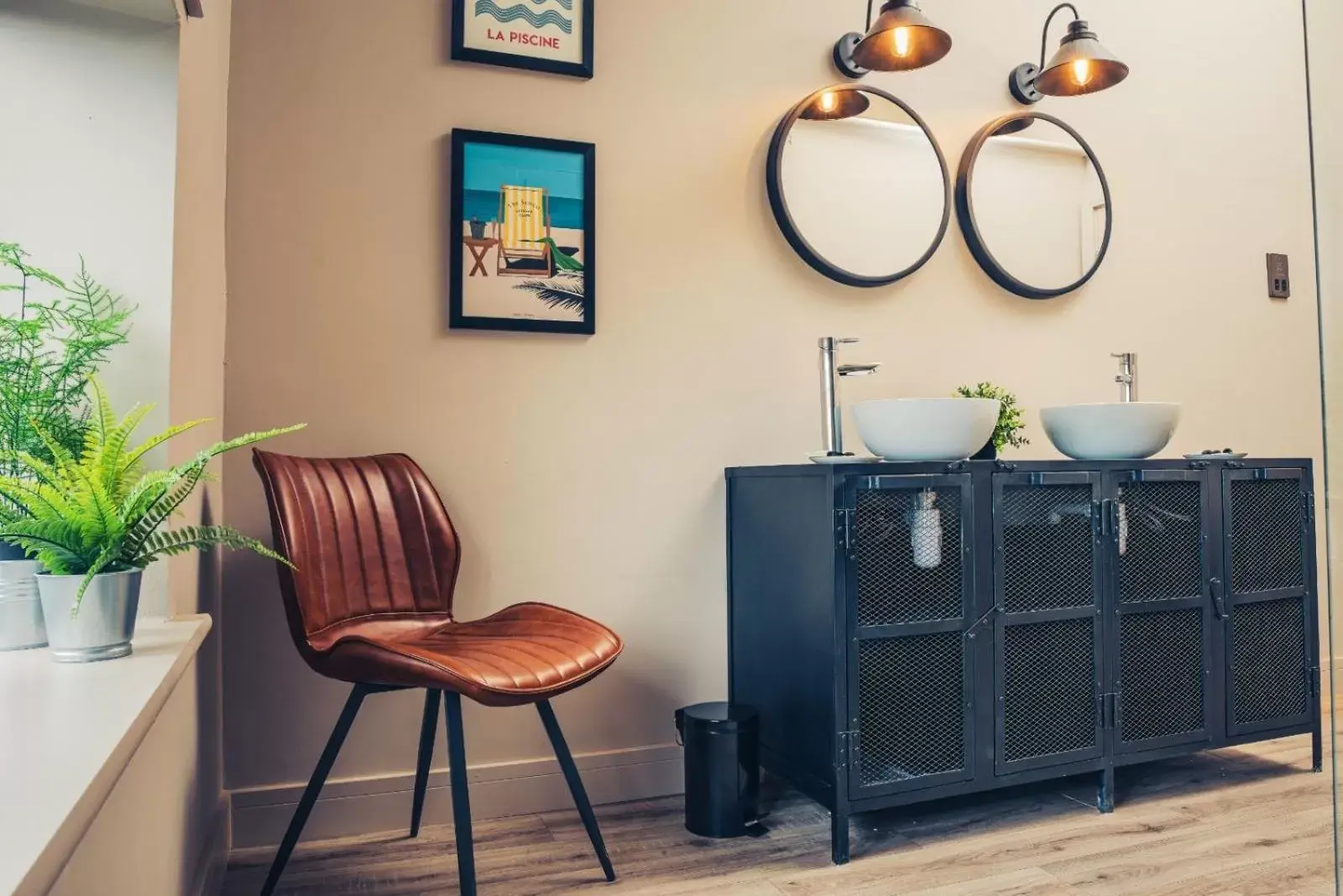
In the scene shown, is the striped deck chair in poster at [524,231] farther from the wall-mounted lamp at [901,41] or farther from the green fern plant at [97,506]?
the green fern plant at [97,506]

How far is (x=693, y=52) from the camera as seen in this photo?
2465 millimetres

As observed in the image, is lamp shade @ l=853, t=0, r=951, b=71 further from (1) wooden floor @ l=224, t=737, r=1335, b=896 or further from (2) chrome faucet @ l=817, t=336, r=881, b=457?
(1) wooden floor @ l=224, t=737, r=1335, b=896

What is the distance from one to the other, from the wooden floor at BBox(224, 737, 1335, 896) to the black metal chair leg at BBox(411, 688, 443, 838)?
0.06 m

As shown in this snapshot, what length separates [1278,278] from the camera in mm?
3234

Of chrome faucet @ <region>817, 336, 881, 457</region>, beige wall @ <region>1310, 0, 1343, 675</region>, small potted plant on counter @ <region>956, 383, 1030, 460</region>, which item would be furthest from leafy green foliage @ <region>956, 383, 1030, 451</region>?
beige wall @ <region>1310, 0, 1343, 675</region>

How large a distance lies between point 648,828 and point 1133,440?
1540 mm

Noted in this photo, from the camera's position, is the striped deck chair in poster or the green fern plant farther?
the striped deck chair in poster

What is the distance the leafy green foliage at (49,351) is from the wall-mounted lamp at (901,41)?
178 cm

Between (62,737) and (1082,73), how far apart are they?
8.87ft

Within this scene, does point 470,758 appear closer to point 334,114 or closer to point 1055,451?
point 334,114

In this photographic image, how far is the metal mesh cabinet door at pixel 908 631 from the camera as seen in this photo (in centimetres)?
198

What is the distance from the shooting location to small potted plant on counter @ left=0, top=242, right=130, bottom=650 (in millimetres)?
1203

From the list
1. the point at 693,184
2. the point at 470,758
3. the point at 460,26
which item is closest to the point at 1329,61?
the point at 693,184

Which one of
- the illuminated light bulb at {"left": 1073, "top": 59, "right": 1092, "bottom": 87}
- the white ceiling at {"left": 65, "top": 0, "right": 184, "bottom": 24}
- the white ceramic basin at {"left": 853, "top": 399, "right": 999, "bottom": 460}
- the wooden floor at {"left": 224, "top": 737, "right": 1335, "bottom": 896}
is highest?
the illuminated light bulb at {"left": 1073, "top": 59, "right": 1092, "bottom": 87}
